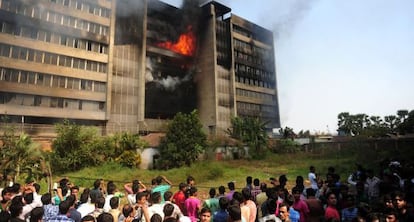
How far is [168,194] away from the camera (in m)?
5.32

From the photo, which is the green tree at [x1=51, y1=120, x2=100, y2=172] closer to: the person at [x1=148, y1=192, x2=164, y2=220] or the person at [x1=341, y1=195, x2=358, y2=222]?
the person at [x1=148, y1=192, x2=164, y2=220]

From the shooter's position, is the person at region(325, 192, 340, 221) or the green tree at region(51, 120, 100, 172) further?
the green tree at region(51, 120, 100, 172)

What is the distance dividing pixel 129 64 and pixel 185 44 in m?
15.3

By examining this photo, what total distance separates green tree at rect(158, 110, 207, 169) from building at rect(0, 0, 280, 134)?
5.07 meters

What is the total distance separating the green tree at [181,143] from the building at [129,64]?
5.07m

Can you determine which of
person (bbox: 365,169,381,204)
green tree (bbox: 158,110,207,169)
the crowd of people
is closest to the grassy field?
green tree (bbox: 158,110,207,169)

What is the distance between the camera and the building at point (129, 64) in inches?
1305

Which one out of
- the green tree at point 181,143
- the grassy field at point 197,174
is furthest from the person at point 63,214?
the green tree at point 181,143

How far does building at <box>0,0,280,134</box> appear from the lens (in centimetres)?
3316

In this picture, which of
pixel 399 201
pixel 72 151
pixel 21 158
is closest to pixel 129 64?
pixel 72 151

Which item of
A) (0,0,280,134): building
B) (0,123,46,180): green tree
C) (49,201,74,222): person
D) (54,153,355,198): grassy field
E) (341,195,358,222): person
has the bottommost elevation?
(54,153,355,198): grassy field

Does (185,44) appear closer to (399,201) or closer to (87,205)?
(87,205)

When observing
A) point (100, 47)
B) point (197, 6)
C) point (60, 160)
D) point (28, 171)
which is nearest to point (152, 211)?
point (28, 171)

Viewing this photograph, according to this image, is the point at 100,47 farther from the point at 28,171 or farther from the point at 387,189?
the point at 387,189
